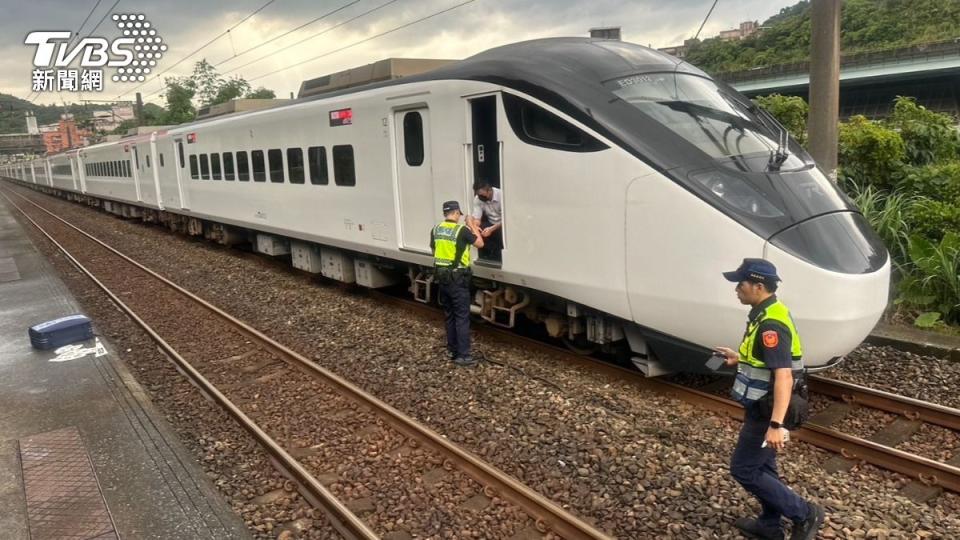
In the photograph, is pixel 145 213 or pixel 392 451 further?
pixel 145 213

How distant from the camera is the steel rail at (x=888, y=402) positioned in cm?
522

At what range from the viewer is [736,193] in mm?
5152

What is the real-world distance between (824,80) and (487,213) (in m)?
4.36

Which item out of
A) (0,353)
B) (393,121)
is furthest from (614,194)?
(0,353)

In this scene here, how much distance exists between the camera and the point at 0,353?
8.78 metres

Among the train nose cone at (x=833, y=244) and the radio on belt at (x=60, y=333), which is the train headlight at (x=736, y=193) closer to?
the train nose cone at (x=833, y=244)

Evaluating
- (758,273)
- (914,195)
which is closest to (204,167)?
(914,195)

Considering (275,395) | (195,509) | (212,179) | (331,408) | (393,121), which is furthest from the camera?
(212,179)

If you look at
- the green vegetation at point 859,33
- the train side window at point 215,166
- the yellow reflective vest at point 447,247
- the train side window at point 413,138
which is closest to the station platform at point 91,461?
the yellow reflective vest at point 447,247

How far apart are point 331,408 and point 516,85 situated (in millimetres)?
3450

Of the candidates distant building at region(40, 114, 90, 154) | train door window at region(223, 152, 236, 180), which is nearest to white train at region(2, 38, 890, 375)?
train door window at region(223, 152, 236, 180)

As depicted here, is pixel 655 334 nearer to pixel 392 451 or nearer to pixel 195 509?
pixel 392 451

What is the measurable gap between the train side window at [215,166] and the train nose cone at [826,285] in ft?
42.2

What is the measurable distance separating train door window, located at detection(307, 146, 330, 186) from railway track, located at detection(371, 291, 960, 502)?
5497 mm
